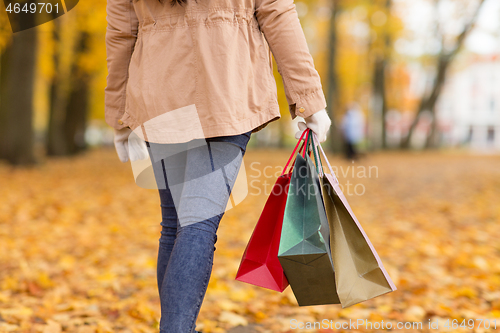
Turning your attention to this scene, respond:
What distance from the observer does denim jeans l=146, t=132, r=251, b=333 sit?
4.45ft

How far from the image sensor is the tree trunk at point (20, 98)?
31.1 ft

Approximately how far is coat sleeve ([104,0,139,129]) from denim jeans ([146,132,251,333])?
275 millimetres

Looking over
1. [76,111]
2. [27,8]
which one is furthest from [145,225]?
[76,111]

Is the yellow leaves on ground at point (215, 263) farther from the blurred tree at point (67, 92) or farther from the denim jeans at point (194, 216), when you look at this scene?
the blurred tree at point (67, 92)

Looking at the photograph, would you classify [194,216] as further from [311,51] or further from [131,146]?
[311,51]

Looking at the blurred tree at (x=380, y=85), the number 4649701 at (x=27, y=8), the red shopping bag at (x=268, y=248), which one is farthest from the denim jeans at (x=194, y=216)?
the blurred tree at (x=380, y=85)

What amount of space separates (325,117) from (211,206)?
0.53 meters

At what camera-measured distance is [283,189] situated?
64.2 inches

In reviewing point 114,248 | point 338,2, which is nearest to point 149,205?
point 114,248

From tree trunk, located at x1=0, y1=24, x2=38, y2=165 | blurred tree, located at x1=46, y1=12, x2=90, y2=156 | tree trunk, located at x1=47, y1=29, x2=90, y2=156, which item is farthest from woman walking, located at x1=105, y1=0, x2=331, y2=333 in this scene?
tree trunk, located at x1=47, y1=29, x2=90, y2=156

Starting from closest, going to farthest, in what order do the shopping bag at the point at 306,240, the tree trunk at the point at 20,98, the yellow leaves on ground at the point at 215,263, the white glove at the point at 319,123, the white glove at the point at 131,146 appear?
the shopping bag at the point at 306,240 < the white glove at the point at 319,123 < the white glove at the point at 131,146 < the yellow leaves on ground at the point at 215,263 < the tree trunk at the point at 20,98

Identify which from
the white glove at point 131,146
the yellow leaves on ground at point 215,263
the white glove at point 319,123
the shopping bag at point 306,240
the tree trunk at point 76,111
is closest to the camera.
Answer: the shopping bag at point 306,240

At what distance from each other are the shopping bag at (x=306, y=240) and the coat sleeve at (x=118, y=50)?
2.40ft

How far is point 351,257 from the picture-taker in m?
1.60
